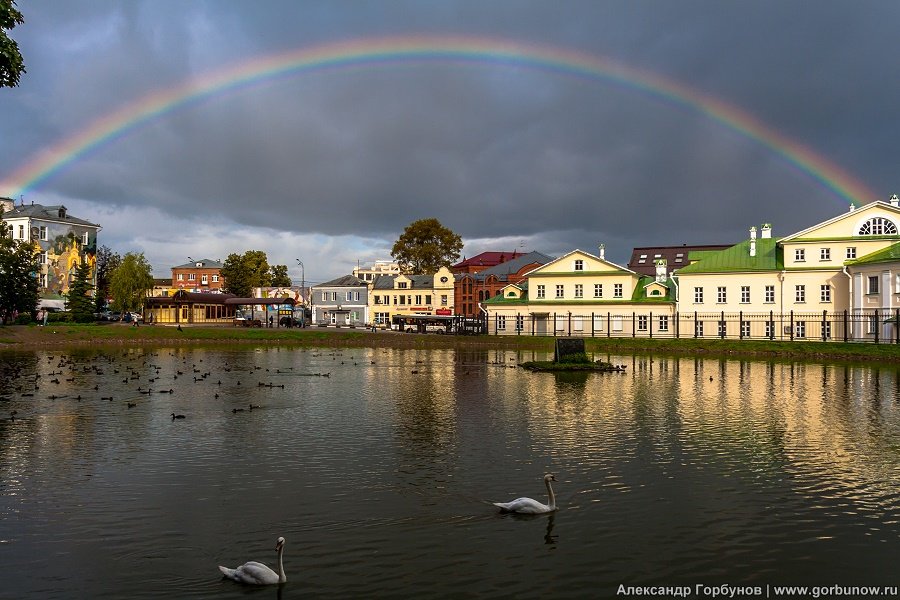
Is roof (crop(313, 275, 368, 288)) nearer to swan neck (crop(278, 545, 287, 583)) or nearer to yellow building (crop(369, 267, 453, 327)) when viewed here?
yellow building (crop(369, 267, 453, 327))

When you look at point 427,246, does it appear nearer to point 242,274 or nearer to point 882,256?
point 242,274

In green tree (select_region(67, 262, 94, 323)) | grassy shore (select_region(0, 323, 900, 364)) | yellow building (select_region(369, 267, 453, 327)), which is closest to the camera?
grassy shore (select_region(0, 323, 900, 364))

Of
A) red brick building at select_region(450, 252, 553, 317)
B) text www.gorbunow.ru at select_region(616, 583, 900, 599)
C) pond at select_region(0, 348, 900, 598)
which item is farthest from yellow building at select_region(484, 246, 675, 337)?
text www.gorbunow.ru at select_region(616, 583, 900, 599)

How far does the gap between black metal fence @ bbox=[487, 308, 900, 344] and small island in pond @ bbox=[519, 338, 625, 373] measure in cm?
2917

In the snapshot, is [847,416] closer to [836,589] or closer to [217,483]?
[836,589]

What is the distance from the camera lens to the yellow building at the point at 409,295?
129625 mm

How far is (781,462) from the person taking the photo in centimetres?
2273

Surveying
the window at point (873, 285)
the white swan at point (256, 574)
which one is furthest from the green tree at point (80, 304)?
the white swan at point (256, 574)

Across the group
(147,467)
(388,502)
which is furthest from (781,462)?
(147,467)

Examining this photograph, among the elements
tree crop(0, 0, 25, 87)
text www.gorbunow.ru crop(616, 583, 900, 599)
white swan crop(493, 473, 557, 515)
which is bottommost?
text www.gorbunow.ru crop(616, 583, 900, 599)

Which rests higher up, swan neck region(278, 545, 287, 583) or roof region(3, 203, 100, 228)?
roof region(3, 203, 100, 228)

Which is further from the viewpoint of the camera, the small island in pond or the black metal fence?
the black metal fence

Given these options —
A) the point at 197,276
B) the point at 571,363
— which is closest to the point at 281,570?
the point at 571,363

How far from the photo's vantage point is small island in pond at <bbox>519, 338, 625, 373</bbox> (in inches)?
2128
